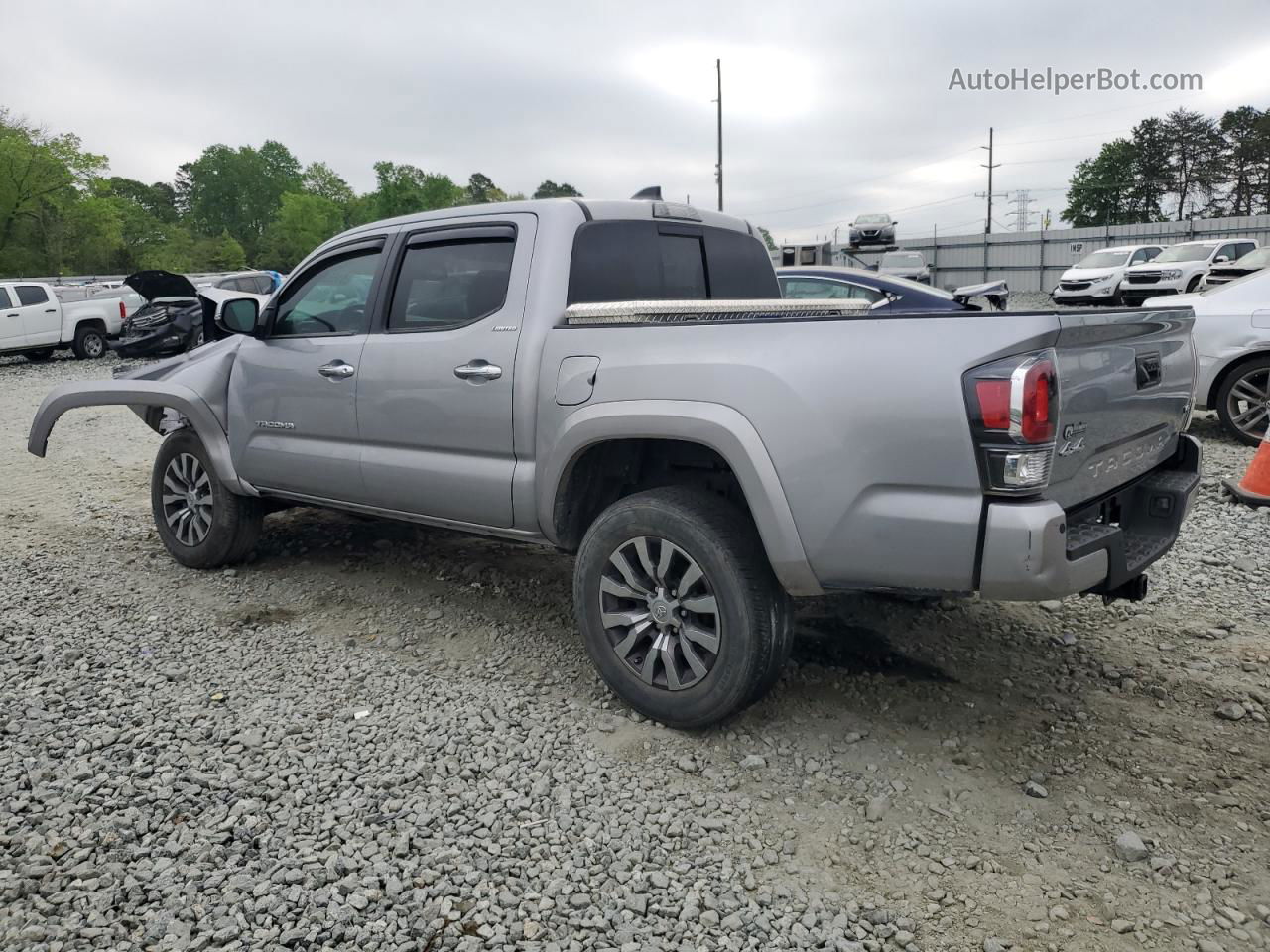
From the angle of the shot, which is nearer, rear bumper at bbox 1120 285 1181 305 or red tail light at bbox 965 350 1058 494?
red tail light at bbox 965 350 1058 494

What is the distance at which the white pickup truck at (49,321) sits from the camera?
1872 centimetres

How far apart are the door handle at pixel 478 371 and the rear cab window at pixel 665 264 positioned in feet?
1.37

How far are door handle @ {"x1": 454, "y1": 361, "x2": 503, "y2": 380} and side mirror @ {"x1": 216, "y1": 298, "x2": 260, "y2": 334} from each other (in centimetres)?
164

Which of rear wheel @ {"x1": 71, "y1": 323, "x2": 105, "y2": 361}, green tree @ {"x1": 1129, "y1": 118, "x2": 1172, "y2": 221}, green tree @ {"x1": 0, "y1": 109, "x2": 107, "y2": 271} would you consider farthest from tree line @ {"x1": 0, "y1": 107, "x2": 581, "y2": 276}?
green tree @ {"x1": 1129, "y1": 118, "x2": 1172, "y2": 221}

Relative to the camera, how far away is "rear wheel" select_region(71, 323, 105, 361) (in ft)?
65.3

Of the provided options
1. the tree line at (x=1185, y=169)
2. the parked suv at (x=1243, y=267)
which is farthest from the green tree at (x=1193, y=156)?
the parked suv at (x=1243, y=267)

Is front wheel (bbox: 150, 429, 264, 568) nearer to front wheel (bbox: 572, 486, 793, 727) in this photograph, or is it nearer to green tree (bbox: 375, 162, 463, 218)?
front wheel (bbox: 572, 486, 793, 727)

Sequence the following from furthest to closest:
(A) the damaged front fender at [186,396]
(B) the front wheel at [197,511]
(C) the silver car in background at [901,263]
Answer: (C) the silver car in background at [901,263] → (B) the front wheel at [197,511] → (A) the damaged front fender at [186,396]

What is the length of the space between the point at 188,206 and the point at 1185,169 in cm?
9952

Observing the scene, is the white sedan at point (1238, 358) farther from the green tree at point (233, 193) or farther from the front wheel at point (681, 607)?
the green tree at point (233, 193)

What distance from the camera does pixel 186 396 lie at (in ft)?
16.5

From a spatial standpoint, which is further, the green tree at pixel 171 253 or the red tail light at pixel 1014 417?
the green tree at pixel 171 253

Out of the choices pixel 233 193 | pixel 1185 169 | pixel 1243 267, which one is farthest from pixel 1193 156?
pixel 233 193

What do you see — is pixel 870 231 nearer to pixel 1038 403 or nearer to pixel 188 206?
pixel 1038 403
